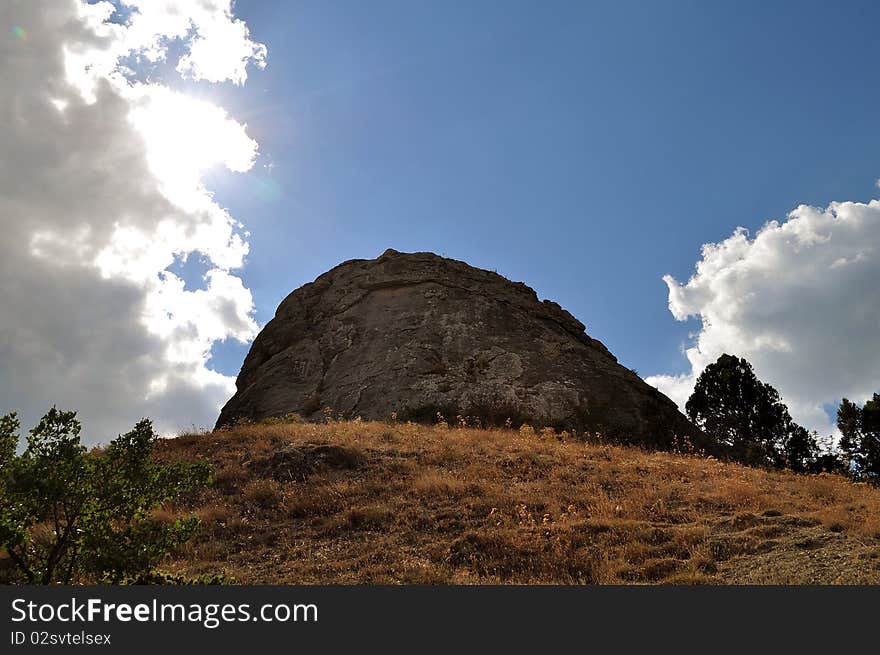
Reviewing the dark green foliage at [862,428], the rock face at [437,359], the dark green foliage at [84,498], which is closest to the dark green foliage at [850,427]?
the dark green foliage at [862,428]

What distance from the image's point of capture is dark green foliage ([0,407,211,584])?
6.03 m

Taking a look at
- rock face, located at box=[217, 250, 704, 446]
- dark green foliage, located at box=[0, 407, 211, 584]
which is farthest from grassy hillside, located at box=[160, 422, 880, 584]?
rock face, located at box=[217, 250, 704, 446]

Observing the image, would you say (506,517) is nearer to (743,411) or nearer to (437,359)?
(437,359)

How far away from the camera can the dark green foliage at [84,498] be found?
19.8ft

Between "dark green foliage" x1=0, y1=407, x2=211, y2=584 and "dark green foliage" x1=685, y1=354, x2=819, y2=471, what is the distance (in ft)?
108

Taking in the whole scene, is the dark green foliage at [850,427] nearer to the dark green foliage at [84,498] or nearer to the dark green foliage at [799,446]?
the dark green foliage at [799,446]

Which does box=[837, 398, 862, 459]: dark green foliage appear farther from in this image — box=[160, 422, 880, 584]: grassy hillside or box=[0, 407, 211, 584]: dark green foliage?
box=[0, 407, 211, 584]: dark green foliage

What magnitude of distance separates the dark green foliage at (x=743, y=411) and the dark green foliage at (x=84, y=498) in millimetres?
33061

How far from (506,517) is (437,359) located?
13.9 m

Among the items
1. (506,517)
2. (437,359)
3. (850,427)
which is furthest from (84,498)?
(850,427)

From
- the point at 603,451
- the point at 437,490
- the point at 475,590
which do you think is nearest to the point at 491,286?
the point at 603,451

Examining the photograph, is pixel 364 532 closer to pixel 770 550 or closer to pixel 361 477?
pixel 361 477

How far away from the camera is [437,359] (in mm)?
24344

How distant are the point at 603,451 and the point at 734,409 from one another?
1004 inches
